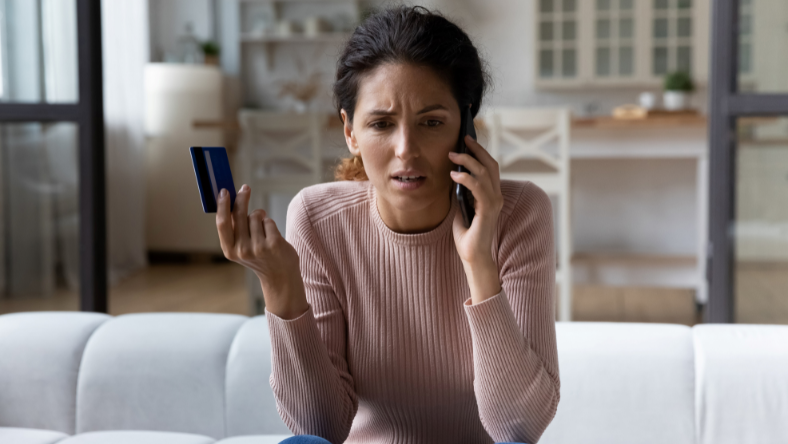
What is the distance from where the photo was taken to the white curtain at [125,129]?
4336 mm

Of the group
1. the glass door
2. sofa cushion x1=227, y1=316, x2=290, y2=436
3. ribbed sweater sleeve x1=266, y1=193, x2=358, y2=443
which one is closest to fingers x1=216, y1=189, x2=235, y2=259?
ribbed sweater sleeve x1=266, y1=193, x2=358, y2=443

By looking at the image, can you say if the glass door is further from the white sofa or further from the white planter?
the white planter

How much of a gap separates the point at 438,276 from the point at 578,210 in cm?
406

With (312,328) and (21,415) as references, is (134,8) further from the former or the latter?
(312,328)

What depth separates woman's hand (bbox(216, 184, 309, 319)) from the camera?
0.92 metres

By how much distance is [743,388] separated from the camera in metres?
1.28

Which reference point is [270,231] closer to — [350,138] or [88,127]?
[350,138]

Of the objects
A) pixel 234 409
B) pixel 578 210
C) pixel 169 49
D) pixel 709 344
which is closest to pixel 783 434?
pixel 709 344

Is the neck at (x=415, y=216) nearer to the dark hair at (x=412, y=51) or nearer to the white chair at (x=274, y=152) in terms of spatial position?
the dark hair at (x=412, y=51)

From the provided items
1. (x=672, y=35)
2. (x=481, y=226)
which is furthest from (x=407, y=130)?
(x=672, y=35)

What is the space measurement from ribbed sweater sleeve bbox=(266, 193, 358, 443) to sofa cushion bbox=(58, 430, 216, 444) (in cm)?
43

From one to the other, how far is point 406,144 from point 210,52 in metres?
4.45

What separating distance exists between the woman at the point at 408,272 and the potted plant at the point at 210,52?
4187mm

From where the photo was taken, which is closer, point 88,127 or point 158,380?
point 158,380
